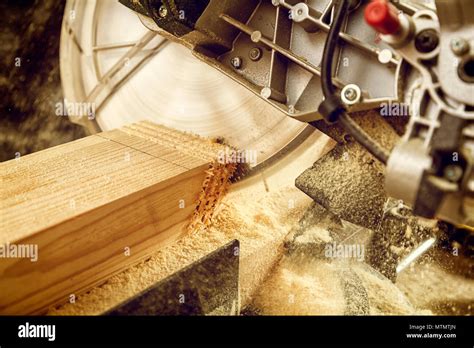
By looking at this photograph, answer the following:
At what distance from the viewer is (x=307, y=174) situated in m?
1.33

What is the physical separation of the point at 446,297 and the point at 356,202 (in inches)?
14.5

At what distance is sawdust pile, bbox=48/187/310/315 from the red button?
A: 27.2 inches

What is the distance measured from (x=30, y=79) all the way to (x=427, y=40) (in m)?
1.72

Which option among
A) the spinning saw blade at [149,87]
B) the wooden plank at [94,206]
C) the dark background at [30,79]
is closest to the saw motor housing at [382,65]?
the spinning saw blade at [149,87]

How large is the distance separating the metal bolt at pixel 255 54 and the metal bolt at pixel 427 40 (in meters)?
0.50

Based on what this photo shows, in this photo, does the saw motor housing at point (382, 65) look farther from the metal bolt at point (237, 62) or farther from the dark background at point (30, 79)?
the dark background at point (30, 79)

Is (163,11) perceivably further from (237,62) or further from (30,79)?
(30,79)

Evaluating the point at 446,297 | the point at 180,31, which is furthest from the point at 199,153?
the point at 446,297

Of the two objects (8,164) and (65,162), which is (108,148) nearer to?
(65,162)

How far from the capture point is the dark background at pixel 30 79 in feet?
6.15

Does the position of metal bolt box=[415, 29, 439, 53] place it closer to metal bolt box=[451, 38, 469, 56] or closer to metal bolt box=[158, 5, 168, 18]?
metal bolt box=[451, 38, 469, 56]

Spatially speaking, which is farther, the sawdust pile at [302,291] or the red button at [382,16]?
the sawdust pile at [302,291]

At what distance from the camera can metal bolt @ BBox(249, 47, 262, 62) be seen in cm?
129
